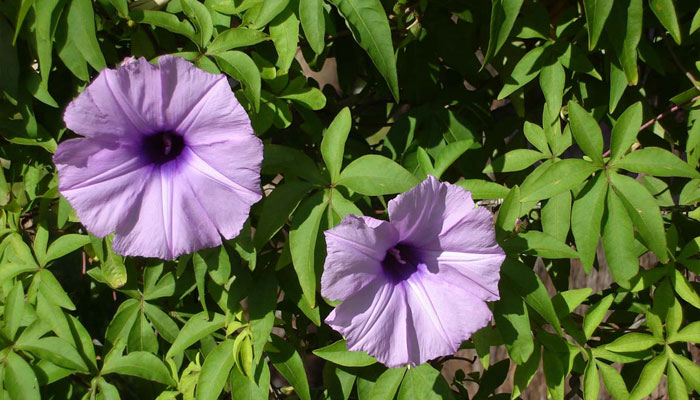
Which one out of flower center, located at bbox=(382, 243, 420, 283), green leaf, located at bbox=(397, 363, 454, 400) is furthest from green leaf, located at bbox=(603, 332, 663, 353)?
flower center, located at bbox=(382, 243, 420, 283)

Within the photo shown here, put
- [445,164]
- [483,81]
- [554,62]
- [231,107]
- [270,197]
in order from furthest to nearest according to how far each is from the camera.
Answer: [483,81] → [554,62] → [445,164] → [270,197] → [231,107]

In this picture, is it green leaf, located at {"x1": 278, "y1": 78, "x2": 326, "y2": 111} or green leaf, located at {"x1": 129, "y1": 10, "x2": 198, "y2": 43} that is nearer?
green leaf, located at {"x1": 129, "y1": 10, "x2": 198, "y2": 43}

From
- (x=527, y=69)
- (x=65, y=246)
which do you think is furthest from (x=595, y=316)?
(x=65, y=246)

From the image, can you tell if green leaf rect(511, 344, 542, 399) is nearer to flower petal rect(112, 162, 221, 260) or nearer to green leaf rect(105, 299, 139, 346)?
flower petal rect(112, 162, 221, 260)

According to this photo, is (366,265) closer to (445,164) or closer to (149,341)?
(445,164)

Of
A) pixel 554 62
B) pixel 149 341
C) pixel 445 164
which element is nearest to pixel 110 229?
pixel 149 341

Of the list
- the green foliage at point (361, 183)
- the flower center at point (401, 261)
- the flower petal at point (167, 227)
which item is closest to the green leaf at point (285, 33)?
the green foliage at point (361, 183)
